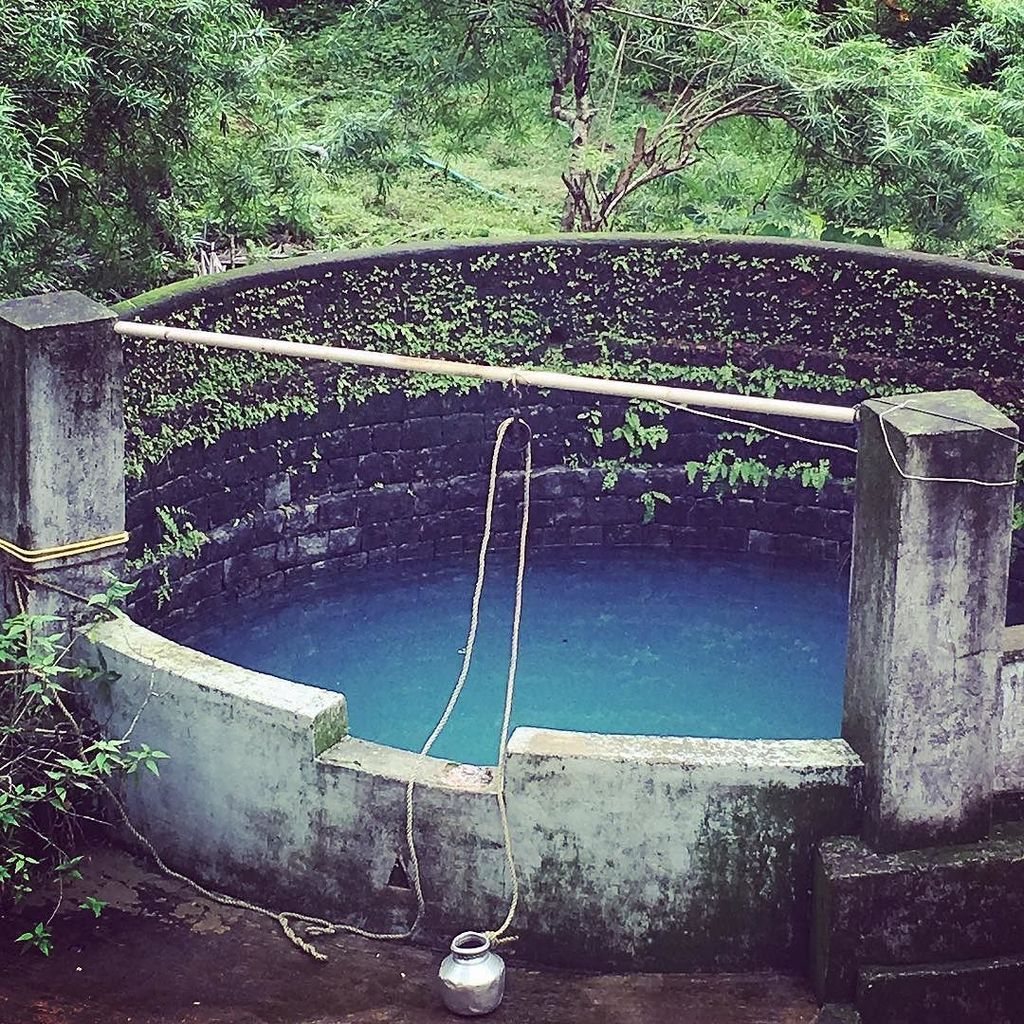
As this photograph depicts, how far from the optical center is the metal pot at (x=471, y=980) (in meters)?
4.34

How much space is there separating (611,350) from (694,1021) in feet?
15.4

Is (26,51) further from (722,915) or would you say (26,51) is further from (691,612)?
(722,915)

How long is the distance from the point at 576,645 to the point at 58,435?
3591 mm

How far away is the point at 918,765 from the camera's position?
14.5 ft

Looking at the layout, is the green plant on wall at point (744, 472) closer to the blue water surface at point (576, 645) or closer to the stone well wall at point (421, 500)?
the stone well wall at point (421, 500)

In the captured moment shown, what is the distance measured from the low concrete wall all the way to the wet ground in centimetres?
9

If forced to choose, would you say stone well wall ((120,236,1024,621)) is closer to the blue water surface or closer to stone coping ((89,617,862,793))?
the blue water surface

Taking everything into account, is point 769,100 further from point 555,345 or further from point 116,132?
point 116,132

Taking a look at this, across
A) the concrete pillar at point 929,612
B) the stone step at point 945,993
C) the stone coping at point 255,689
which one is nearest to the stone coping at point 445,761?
the stone coping at point 255,689

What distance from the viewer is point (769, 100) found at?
30.0 feet

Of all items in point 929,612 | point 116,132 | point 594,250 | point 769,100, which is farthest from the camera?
point 769,100

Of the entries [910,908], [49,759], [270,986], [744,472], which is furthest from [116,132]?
[910,908]

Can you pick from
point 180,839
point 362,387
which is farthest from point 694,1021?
point 362,387

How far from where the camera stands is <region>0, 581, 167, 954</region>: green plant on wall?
476 cm
